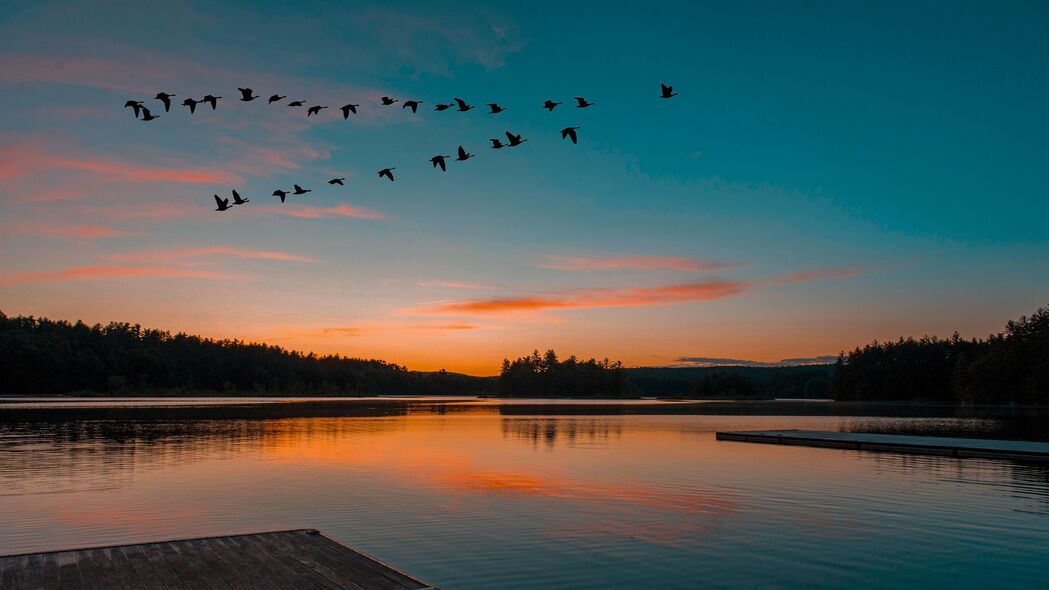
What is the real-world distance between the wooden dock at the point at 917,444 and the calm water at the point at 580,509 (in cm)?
178

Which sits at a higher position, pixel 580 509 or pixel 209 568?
pixel 209 568

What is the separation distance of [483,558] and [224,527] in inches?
261

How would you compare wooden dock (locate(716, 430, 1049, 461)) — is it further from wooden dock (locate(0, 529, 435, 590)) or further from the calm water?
wooden dock (locate(0, 529, 435, 590))

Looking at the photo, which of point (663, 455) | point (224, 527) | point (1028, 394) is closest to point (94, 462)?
point (224, 527)

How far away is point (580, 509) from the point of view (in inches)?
806

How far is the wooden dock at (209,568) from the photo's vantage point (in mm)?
10852

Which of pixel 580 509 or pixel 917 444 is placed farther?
pixel 917 444

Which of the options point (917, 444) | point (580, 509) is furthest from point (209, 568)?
point (917, 444)

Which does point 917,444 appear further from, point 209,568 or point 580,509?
point 209,568

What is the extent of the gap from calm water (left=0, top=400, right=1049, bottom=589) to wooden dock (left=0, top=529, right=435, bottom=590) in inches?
69.4

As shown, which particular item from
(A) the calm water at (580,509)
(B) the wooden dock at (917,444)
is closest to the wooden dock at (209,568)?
(A) the calm water at (580,509)

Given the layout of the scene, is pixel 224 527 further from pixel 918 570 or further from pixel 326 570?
pixel 918 570

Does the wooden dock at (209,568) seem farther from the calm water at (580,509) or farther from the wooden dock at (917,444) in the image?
the wooden dock at (917,444)

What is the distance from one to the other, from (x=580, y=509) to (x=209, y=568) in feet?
35.6
